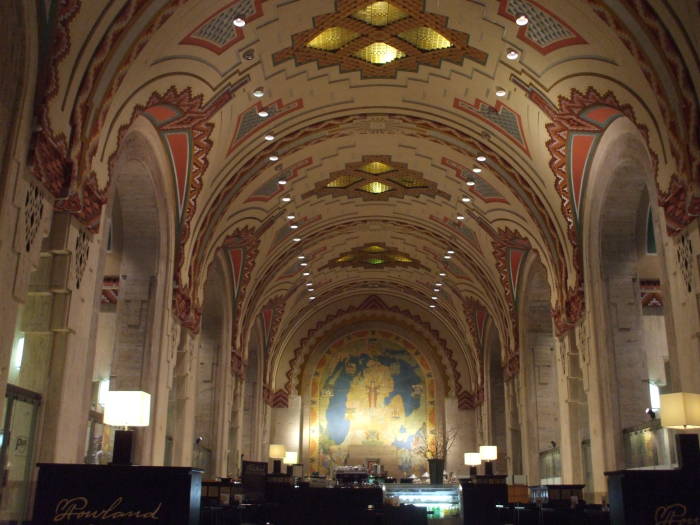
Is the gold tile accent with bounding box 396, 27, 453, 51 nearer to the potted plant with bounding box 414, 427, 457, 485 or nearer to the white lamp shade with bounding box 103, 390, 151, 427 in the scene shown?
the white lamp shade with bounding box 103, 390, 151, 427

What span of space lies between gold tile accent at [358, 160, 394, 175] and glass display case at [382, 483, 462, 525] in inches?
257

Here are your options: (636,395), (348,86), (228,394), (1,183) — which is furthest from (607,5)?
(228,394)

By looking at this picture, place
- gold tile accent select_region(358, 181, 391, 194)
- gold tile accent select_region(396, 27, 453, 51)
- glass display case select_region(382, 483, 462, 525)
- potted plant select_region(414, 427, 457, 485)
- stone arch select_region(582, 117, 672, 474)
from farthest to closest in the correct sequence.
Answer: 1. potted plant select_region(414, 427, 457, 485)
2. gold tile accent select_region(358, 181, 391, 194)
3. glass display case select_region(382, 483, 462, 525)
4. stone arch select_region(582, 117, 672, 474)
5. gold tile accent select_region(396, 27, 453, 51)

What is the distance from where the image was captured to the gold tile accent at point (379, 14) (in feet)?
35.0

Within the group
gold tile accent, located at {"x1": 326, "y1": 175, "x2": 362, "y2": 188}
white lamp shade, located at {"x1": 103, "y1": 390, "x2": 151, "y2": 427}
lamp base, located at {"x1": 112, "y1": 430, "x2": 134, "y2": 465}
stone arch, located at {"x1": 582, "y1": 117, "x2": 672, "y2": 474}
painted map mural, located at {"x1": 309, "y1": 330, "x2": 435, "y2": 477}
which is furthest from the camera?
painted map mural, located at {"x1": 309, "y1": 330, "x2": 435, "y2": 477}

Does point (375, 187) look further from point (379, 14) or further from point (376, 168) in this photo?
point (379, 14)

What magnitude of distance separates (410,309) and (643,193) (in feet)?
49.9

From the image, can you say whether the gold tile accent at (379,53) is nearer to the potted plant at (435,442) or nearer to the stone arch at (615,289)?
the stone arch at (615,289)

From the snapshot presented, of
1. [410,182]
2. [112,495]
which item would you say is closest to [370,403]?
[410,182]

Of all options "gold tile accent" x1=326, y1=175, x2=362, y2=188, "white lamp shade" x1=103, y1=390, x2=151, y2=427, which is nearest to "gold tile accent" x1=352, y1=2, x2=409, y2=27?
"gold tile accent" x1=326, y1=175, x2=362, y2=188

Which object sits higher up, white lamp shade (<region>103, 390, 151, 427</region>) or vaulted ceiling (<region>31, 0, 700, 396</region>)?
vaulted ceiling (<region>31, 0, 700, 396</region>)

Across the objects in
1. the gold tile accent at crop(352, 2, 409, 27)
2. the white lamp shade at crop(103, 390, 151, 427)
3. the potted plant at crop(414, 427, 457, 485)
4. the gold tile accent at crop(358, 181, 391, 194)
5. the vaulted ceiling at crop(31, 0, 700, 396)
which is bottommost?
the white lamp shade at crop(103, 390, 151, 427)

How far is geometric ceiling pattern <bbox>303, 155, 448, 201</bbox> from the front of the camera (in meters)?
16.0

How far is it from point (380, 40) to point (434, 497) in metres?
8.37
